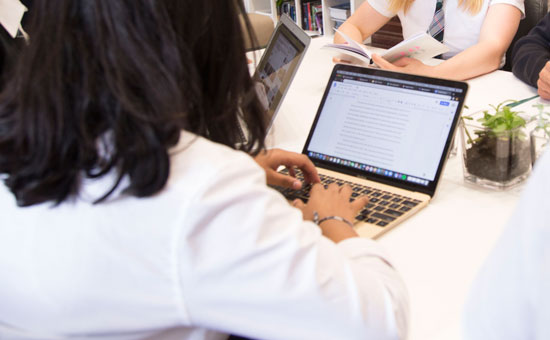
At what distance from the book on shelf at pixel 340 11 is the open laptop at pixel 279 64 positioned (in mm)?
2124

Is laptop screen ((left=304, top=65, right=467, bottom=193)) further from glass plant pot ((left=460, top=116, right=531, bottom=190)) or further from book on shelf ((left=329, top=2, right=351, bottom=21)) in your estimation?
book on shelf ((left=329, top=2, right=351, bottom=21))

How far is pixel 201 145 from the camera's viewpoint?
0.62 metres

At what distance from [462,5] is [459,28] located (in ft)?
0.30

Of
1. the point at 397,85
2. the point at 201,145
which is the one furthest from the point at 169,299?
the point at 397,85

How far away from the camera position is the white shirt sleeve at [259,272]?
567 millimetres

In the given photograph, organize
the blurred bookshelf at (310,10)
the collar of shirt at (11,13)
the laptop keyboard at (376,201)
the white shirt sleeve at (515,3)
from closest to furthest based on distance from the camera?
the laptop keyboard at (376,201)
the collar of shirt at (11,13)
the white shirt sleeve at (515,3)
the blurred bookshelf at (310,10)

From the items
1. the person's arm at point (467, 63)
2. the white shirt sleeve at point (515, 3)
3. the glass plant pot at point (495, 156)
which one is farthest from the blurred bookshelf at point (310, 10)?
the glass plant pot at point (495, 156)

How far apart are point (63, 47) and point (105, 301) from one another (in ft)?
0.90

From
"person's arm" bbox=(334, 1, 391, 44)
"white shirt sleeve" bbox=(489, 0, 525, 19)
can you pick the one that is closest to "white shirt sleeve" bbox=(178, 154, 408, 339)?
"white shirt sleeve" bbox=(489, 0, 525, 19)

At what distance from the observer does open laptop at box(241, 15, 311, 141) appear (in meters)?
1.30

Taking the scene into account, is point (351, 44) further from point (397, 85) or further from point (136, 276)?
point (136, 276)

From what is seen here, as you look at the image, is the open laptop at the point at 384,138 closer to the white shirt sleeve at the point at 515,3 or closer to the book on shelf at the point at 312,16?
the white shirt sleeve at the point at 515,3

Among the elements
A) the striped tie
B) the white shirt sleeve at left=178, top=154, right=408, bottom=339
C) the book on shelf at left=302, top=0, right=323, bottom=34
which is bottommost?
the book on shelf at left=302, top=0, right=323, bottom=34

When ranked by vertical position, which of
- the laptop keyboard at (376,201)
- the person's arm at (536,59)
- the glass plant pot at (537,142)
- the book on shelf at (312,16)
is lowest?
the book on shelf at (312,16)
